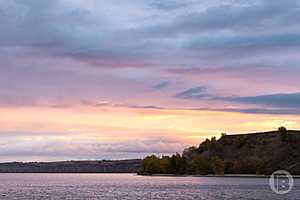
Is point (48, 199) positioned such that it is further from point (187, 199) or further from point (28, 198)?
point (187, 199)

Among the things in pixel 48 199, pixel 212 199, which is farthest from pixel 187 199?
pixel 48 199

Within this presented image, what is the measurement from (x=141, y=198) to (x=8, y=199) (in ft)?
98.3

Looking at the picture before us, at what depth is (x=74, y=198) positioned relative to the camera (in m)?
155

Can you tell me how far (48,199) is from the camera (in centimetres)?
14838

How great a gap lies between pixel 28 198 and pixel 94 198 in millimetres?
15018

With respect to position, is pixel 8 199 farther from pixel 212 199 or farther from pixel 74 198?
pixel 212 199

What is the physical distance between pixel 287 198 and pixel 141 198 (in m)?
33.1

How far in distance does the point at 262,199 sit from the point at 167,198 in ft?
70.4

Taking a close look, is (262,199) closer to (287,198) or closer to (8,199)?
(287,198)

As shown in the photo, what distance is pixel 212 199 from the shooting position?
502ft

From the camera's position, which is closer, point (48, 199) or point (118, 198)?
point (48, 199)

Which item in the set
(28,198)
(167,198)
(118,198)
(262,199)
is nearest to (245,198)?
(262,199)

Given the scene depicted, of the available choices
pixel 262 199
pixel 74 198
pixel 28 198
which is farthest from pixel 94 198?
pixel 262 199

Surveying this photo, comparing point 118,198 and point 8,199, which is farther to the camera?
point 118,198
